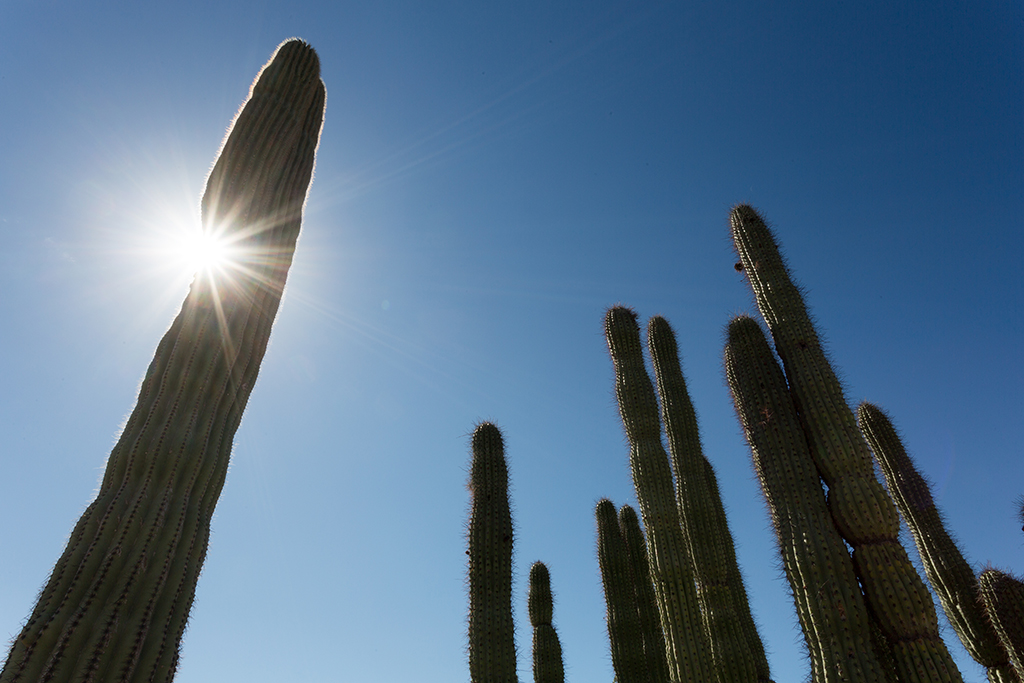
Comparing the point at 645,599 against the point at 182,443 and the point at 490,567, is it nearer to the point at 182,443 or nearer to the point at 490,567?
the point at 490,567

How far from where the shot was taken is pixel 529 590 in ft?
31.6

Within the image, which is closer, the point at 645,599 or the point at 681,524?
the point at 681,524

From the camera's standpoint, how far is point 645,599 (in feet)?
28.9

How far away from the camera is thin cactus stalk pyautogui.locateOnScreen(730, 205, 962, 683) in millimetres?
4191

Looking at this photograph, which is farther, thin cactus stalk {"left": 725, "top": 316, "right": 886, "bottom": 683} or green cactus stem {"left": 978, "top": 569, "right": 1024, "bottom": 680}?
green cactus stem {"left": 978, "top": 569, "right": 1024, "bottom": 680}

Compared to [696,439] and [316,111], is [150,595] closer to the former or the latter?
[316,111]

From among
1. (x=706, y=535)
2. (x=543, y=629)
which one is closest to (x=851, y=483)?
(x=706, y=535)

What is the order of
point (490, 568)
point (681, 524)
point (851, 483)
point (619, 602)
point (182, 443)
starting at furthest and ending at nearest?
point (619, 602) → point (681, 524) → point (490, 568) → point (851, 483) → point (182, 443)

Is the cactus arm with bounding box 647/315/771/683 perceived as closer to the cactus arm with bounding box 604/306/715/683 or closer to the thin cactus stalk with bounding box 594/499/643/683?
the cactus arm with bounding box 604/306/715/683

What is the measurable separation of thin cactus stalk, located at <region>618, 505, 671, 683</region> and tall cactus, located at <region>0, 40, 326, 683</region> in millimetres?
5603

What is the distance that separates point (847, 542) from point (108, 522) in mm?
5010

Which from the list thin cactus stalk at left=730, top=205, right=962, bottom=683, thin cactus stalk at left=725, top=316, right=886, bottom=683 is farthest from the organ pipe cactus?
thin cactus stalk at left=730, top=205, right=962, bottom=683

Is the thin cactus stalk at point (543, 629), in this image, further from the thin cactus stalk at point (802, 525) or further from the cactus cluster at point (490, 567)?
the thin cactus stalk at point (802, 525)

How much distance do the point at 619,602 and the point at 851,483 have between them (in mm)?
4912
